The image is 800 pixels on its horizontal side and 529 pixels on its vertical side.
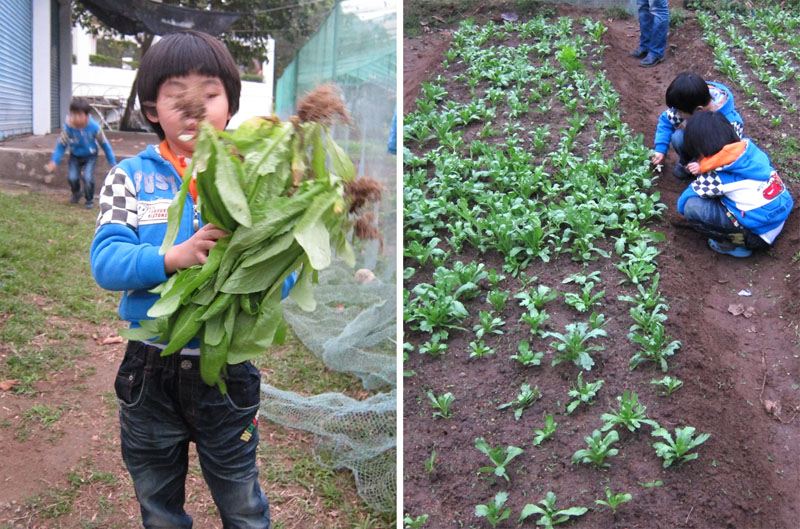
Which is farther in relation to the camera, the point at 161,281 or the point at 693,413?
the point at 693,413

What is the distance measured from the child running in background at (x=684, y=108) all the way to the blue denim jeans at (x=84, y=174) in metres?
5.79

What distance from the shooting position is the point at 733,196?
4.29 metres

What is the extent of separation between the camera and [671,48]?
24.8ft

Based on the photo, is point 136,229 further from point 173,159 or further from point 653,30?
point 653,30

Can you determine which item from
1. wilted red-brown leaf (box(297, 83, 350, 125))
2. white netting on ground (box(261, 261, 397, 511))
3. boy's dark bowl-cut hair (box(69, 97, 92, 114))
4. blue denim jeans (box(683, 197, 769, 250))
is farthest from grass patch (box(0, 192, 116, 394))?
blue denim jeans (box(683, 197, 769, 250))

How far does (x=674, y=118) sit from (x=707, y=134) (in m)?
0.70

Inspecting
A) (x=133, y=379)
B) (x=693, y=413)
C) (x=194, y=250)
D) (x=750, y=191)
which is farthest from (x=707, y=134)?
(x=133, y=379)

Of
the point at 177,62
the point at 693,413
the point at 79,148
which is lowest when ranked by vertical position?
the point at 693,413

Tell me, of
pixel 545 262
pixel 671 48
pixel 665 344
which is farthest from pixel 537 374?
pixel 671 48

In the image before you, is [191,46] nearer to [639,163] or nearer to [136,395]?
[136,395]

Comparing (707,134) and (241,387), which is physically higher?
(707,134)

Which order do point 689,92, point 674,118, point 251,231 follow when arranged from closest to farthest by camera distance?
point 251,231, point 689,92, point 674,118

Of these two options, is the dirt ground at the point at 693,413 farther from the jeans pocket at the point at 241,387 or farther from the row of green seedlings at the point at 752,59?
the row of green seedlings at the point at 752,59

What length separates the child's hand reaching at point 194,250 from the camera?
1.76 metres
